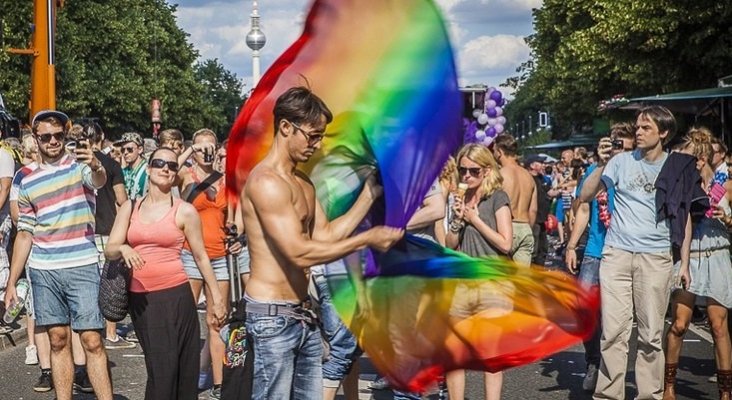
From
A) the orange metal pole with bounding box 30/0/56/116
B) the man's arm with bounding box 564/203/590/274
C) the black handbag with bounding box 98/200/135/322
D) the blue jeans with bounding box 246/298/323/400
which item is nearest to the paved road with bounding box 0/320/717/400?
the man's arm with bounding box 564/203/590/274

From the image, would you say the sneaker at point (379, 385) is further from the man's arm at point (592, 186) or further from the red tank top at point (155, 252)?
the red tank top at point (155, 252)

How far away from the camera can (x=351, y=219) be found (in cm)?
560

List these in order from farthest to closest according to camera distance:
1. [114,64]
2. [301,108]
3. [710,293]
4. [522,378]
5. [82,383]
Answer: [114,64] < [522,378] < [82,383] < [710,293] < [301,108]

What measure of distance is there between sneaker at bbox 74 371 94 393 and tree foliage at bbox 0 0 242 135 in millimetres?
31753

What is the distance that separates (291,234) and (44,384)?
5.13 meters

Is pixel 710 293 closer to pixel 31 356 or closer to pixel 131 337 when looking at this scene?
pixel 31 356

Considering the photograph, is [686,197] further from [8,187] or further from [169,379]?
→ [8,187]

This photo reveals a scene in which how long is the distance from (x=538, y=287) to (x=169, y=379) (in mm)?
2755

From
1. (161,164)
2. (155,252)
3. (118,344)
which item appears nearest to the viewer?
(155,252)

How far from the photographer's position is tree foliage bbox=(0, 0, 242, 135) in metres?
44.3

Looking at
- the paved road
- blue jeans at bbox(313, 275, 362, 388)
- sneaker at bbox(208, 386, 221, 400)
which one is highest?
blue jeans at bbox(313, 275, 362, 388)

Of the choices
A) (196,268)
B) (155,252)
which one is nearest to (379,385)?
(196,268)

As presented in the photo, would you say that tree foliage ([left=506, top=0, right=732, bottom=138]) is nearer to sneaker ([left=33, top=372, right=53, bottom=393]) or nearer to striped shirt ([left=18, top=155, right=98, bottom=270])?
sneaker ([left=33, top=372, right=53, bottom=393])

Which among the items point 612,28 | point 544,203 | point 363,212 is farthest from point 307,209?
point 612,28
